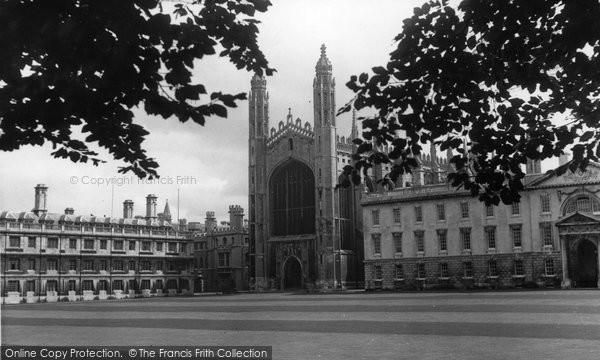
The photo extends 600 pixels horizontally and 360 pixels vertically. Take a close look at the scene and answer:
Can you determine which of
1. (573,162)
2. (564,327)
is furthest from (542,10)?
(564,327)

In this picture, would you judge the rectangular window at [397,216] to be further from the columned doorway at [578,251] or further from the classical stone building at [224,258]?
the classical stone building at [224,258]

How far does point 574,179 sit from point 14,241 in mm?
54370

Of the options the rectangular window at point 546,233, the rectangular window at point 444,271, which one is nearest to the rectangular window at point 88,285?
the rectangular window at point 444,271

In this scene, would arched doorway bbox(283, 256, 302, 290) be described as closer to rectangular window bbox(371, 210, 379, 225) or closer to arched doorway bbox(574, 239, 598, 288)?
rectangular window bbox(371, 210, 379, 225)

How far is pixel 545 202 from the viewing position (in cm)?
5853

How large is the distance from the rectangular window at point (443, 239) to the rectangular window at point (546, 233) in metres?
9.05

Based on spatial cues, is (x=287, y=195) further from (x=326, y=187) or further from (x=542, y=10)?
(x=542, y=10)

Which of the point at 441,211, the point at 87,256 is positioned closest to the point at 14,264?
the point at 87,256

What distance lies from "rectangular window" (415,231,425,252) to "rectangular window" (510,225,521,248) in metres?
8.64

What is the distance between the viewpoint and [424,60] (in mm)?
8461

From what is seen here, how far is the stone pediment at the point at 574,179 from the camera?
55394mm

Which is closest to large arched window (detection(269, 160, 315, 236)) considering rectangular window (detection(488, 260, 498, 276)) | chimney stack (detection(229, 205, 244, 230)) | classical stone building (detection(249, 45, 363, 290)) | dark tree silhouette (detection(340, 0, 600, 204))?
classical stone building (detection(249, 45, 363, 290))

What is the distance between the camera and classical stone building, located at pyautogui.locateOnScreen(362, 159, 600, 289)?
56031mm

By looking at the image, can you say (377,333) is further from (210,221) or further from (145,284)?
(210,221)
